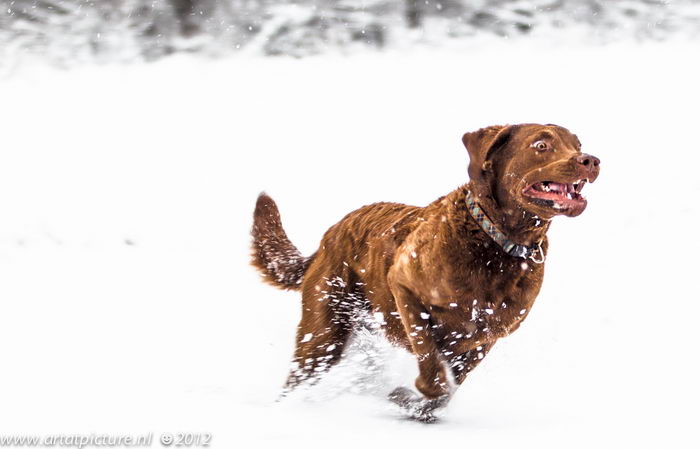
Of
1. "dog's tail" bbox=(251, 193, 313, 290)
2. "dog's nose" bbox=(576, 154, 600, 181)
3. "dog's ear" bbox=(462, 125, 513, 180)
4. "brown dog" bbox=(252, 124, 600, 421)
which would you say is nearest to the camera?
"dog's nose" bbox=(576, 154, 600, 181)

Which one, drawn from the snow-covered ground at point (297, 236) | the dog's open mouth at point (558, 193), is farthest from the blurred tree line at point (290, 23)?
the dog's open mouth at point (558, 193)

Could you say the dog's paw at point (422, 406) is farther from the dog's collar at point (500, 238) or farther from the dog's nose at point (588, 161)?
the dog's nose at point (588, 161)

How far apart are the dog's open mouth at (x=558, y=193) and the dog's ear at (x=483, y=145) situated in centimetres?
25

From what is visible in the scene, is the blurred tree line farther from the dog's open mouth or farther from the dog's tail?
the dog's open mouth

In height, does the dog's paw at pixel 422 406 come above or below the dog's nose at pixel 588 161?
below

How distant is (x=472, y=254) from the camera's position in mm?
2711

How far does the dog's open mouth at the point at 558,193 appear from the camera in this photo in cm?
246

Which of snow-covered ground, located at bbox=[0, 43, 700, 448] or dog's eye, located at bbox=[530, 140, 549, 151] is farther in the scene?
snow-covered ground, located at bbox=[0, 43, 700, 448]

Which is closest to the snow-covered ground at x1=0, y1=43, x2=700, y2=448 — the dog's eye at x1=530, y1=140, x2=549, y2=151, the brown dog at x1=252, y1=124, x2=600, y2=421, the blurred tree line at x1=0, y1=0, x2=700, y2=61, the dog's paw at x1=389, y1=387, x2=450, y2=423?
the dog's paw at x1=389, y1=387, x2=450, y2=423

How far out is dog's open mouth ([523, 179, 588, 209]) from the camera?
246 centimetres

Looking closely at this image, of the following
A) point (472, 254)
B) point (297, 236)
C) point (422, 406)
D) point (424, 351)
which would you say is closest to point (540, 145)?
point (472, 254)

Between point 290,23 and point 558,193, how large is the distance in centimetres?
877

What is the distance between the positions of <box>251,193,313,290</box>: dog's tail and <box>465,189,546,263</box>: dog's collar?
49.3 inches

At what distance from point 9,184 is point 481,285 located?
21.5 ft
